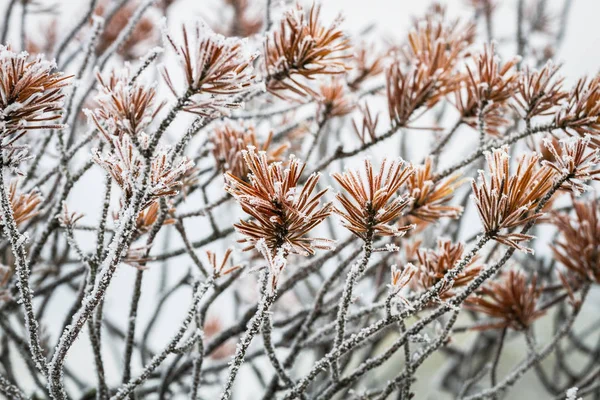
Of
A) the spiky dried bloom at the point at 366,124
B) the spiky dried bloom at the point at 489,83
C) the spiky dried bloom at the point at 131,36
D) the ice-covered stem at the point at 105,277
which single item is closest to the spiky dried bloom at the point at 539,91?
the spiky dried bloom at the point at 489,83

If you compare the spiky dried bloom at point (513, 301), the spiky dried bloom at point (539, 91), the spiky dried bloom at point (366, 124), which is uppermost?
the spiky dried bloom at point (366, 124)

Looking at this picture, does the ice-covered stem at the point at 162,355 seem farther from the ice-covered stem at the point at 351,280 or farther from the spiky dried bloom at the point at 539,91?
the spiky dried bloom at the point at 539,91

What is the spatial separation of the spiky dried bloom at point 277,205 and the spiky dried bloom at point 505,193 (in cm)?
10

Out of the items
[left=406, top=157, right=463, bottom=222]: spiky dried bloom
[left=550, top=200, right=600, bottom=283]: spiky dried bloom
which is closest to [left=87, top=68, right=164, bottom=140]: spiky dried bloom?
[left=406, top=157, right=463, bottom=222]: spiky dried bloom

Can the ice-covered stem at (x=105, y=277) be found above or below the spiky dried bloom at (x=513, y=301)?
above

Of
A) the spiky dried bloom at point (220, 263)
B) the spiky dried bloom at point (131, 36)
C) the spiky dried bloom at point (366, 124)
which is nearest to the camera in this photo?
the spiky dried bloom at point (220, 263)

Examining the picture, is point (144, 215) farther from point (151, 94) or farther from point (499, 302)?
point (499, 302)

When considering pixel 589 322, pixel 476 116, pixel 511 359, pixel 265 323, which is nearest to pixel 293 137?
pixel 476 116

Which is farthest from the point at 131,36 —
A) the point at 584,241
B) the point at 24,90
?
the point at 584,241

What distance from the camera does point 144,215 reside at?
1.32ft

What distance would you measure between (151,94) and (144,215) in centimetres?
14

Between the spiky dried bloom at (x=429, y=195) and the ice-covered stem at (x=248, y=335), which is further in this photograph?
the spiky dried bloom at (x=429, y=195)

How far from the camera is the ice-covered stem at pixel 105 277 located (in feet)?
0.86

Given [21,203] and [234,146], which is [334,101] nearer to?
[234,146]
